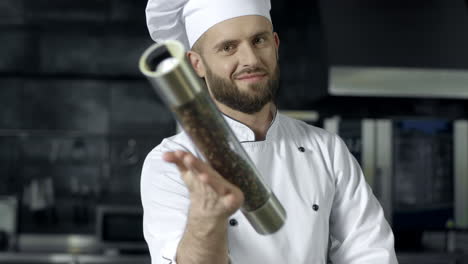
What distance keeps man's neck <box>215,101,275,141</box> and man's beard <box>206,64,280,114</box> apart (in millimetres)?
68

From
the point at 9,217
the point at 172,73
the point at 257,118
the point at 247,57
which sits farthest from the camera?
the point at 9,217

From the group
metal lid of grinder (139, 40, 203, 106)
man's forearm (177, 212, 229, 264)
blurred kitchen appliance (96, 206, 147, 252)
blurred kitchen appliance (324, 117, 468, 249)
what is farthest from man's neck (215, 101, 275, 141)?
blurred kitchen appliance (96, 206, 147, 252)

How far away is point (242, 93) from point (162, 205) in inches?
10.1

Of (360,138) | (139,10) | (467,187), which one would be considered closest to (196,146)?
(360,138)

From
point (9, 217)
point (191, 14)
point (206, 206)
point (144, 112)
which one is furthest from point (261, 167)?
point (9, 217)

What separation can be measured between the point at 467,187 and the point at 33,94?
2893 millimetres

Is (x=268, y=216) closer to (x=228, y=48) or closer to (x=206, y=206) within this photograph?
(x=206, y=206)

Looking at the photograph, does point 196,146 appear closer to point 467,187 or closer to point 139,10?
point 467,187

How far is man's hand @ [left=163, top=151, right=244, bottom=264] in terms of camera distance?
2.11 ft

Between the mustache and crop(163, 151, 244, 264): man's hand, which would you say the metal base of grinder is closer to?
crop(163, 151, 244, 264): man's hand

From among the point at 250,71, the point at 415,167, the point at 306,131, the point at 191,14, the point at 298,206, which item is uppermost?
the point at 191,14

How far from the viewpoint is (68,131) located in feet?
13.1

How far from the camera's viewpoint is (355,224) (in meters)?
1.14

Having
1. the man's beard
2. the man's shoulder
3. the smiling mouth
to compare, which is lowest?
the man's shoulder
